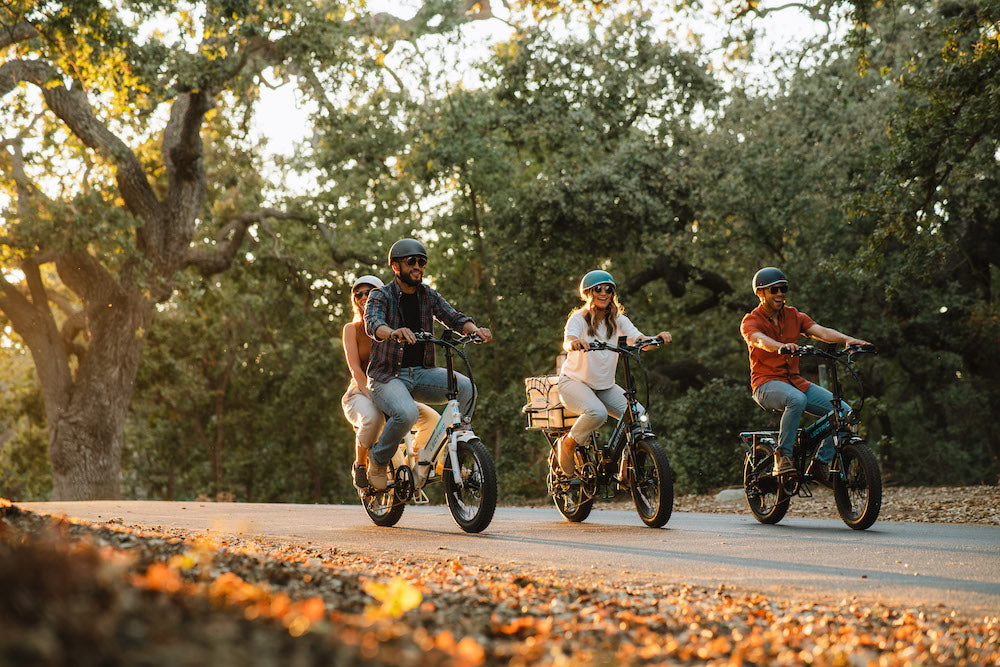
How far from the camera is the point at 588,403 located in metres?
8.99

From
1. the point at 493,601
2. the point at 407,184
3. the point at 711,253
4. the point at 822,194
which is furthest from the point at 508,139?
the point at 493,601

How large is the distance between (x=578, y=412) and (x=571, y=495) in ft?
3.11

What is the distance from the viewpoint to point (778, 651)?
347 cm

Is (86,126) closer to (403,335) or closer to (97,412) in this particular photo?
(97,412)

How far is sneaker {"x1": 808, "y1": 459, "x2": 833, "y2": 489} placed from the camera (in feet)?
28.3

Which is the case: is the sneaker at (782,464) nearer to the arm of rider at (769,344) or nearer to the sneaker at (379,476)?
the arm of rider at (769,344)

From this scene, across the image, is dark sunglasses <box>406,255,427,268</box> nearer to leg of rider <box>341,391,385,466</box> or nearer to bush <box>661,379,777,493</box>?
leg of rider <box>341,391,385,466</box>

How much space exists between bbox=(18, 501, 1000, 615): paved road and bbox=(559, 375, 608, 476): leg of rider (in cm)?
65

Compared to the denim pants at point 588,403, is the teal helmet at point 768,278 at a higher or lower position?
higher

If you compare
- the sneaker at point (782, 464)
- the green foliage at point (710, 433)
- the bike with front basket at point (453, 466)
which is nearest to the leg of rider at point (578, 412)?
the bike with front basket at point (453, 466)

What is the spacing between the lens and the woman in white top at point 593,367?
905 centimetres

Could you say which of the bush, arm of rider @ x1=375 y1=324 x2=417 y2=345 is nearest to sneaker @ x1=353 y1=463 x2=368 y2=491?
arm of rider @ x1=375 y1=324 x2=417 y2=345

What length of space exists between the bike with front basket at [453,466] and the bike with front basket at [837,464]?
2.68 meters

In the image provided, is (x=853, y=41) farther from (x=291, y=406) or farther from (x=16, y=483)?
(x=16, y=483)
